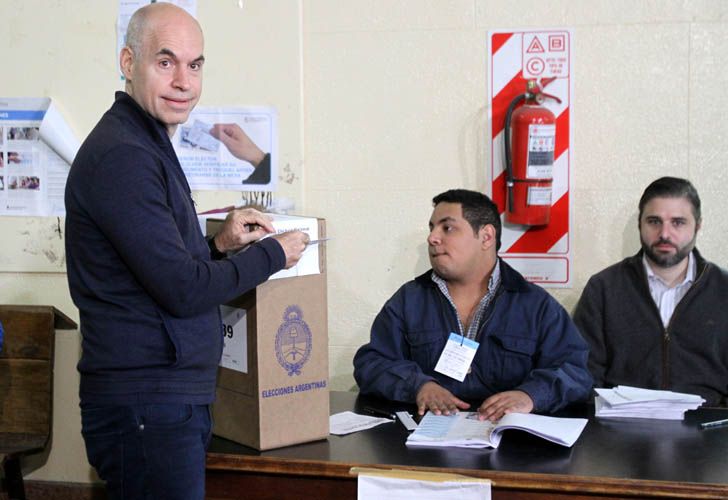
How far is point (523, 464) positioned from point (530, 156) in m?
1.34

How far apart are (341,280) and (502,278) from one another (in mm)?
761

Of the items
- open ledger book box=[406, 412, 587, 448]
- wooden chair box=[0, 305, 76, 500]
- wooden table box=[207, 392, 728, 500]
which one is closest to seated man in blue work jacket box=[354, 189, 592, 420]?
open ledger book box=[406, 412, 587, 448]

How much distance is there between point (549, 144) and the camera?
3027mm

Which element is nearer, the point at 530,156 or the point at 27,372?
the point at 530,156

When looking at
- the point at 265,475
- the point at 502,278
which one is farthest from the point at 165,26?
the point at 502,278

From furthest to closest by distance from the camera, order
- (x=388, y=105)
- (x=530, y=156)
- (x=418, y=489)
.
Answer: (x=388, y=105) < (x=530, y=156) < (x=418, y=489)

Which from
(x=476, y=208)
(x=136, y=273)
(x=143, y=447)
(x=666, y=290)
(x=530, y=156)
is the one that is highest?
(x=530, y=156)

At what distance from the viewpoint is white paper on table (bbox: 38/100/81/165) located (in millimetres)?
3287

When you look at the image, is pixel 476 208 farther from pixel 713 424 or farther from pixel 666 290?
pixel 713 424

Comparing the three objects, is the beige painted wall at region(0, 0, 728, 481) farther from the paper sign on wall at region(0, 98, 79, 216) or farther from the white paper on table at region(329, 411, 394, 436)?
the white paper on table at region(329, 411, 394, 436)

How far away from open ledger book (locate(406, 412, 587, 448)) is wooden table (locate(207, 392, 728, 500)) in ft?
0.07

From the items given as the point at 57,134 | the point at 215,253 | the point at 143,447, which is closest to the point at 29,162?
the point at 57,134

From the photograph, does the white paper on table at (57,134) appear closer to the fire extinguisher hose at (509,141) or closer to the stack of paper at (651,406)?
the fire extinguisher hose at (509,141)

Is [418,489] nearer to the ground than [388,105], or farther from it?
nearer to the ground
